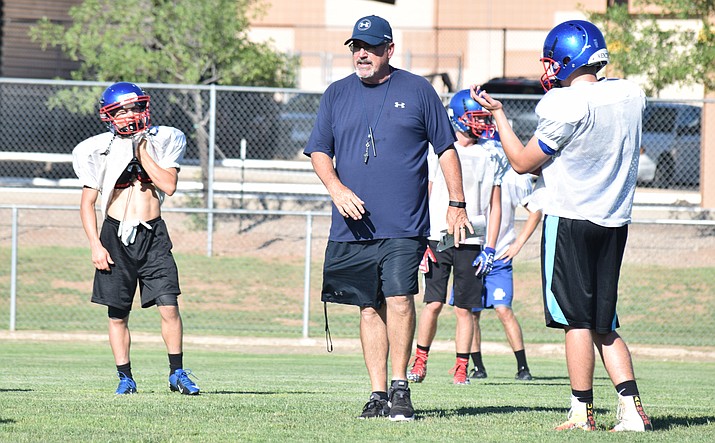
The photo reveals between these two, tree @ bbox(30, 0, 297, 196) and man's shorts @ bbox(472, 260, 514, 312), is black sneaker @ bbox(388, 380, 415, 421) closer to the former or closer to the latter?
man's shorts @ bbox(472, 260, 514, 312)

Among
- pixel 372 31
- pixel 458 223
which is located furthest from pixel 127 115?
pixel 458 223

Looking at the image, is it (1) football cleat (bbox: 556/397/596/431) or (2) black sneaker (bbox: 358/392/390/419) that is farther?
(2) black sneaker (bbox: 358/392/390/419)

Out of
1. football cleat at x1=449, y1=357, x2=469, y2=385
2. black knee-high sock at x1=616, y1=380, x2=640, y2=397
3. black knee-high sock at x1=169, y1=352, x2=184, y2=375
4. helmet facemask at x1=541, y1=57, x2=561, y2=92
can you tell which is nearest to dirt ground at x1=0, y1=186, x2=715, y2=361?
football cleat at x1=449, y1=357, x2=469, y2=385

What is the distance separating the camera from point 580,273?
5969 mm

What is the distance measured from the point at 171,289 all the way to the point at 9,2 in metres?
21.4

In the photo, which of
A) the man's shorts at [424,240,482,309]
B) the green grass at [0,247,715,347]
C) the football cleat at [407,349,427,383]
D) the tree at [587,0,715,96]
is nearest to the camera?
the football cleat at [407,349,427,383]

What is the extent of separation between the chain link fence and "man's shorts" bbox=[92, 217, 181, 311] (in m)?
6.56

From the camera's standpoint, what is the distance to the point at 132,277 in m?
8.01

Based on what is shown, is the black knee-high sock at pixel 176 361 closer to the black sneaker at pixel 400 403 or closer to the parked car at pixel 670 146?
the black sneaker at pixel 400 403

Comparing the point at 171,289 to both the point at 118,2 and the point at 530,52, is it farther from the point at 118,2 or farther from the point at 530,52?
the point at 530,52

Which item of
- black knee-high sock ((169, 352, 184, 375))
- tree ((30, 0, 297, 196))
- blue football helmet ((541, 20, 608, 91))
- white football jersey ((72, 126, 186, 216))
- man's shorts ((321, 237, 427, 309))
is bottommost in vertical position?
black knee-high sock ((169, 352, 184, 375))

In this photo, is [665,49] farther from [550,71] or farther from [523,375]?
[550,71]

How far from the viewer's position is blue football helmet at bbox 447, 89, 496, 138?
1018cm

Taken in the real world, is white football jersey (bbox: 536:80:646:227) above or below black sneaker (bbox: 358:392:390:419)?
above
